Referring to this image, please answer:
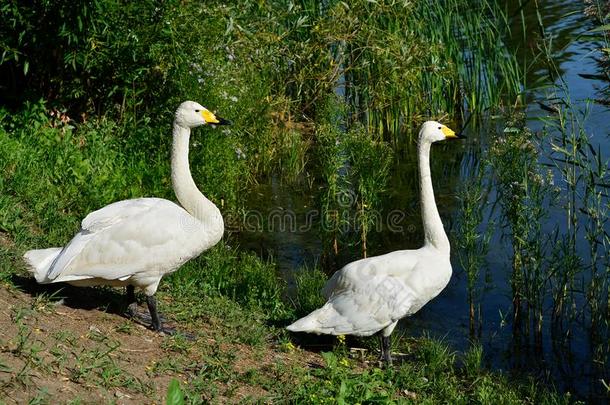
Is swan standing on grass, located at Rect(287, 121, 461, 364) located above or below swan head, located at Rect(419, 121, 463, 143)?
below

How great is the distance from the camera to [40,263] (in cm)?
654

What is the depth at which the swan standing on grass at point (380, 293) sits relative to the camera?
693 centimetres

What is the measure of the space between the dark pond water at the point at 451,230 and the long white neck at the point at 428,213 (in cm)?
89

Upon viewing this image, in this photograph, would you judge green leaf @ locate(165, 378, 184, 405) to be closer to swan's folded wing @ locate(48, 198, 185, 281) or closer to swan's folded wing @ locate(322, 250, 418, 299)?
swan's folded wing @ locate(48, 198, 185, 281)

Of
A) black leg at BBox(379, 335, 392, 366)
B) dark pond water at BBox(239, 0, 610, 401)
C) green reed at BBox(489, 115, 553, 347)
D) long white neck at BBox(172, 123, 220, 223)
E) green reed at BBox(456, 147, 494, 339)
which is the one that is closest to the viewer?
black leg at BBox(379, 335, 392, 366)

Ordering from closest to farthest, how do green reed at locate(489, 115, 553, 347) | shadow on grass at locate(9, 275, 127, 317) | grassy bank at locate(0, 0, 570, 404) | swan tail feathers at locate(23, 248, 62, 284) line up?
grassy bank at locate(0, 0, 570, 404), swan tail feathers at locate(23, 248, 62, 284), shadow on grass at locate(9, 275, 127, 317), green reed at locate(489, 115, 553, 347)

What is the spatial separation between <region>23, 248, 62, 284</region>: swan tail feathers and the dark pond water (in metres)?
3.10

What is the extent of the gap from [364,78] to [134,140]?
323 centimetres

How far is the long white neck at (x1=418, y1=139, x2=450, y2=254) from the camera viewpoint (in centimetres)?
749

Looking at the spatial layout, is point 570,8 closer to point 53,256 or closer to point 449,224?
point 449,224

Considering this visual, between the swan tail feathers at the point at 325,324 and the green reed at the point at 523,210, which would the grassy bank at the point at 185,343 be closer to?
the swan tail feathers at the point at 325,324

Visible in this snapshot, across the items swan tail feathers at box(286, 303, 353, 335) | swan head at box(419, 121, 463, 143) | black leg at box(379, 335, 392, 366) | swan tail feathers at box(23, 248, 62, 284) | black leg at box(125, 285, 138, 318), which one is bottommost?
black leg at box(379, 335, 392, 366)

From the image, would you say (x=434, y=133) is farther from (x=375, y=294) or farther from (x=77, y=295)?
(x=77, y=295)

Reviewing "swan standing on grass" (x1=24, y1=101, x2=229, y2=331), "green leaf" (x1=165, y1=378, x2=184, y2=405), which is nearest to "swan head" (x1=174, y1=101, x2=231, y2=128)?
"swan standing on grass" (x1=24, y1=101, x2=229, y2=331)
